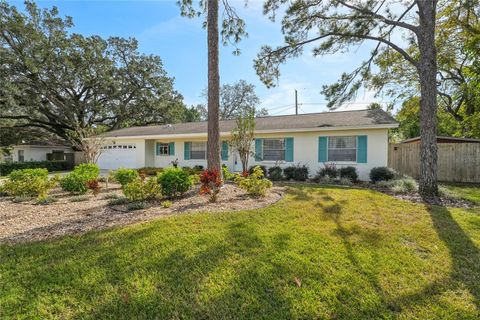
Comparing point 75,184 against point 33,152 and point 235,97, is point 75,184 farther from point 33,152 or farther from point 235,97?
point 235,97

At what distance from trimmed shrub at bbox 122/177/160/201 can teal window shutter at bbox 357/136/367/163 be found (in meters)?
9.42

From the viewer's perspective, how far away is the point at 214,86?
841 cm

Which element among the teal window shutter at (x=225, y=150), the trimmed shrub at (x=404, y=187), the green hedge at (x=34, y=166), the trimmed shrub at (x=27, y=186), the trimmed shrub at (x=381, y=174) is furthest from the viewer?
the green hedge at (x=34, y=166)

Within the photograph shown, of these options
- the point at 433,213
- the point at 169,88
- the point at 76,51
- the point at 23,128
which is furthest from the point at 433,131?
the point at 23,128

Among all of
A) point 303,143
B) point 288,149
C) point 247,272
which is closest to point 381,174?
point 303,143

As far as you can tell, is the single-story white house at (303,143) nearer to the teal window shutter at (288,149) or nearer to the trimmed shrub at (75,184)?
the teal window shutter at (288,149)

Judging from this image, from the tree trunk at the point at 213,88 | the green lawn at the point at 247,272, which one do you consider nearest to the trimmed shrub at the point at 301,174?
the tree trunk at the point at 213,88

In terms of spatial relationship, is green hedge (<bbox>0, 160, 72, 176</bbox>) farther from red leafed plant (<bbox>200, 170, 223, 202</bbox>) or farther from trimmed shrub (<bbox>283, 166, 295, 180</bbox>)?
red leafed plant (<bbox>200, 170, 223, 202</bbox>)

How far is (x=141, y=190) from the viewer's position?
6.75 meters

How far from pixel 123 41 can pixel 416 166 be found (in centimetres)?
2630

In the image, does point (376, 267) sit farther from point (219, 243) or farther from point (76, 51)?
point (76, 51)

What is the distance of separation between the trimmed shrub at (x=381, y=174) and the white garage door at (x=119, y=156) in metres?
15.4

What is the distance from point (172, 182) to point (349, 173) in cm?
840

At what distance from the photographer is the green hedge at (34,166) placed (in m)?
20.9
